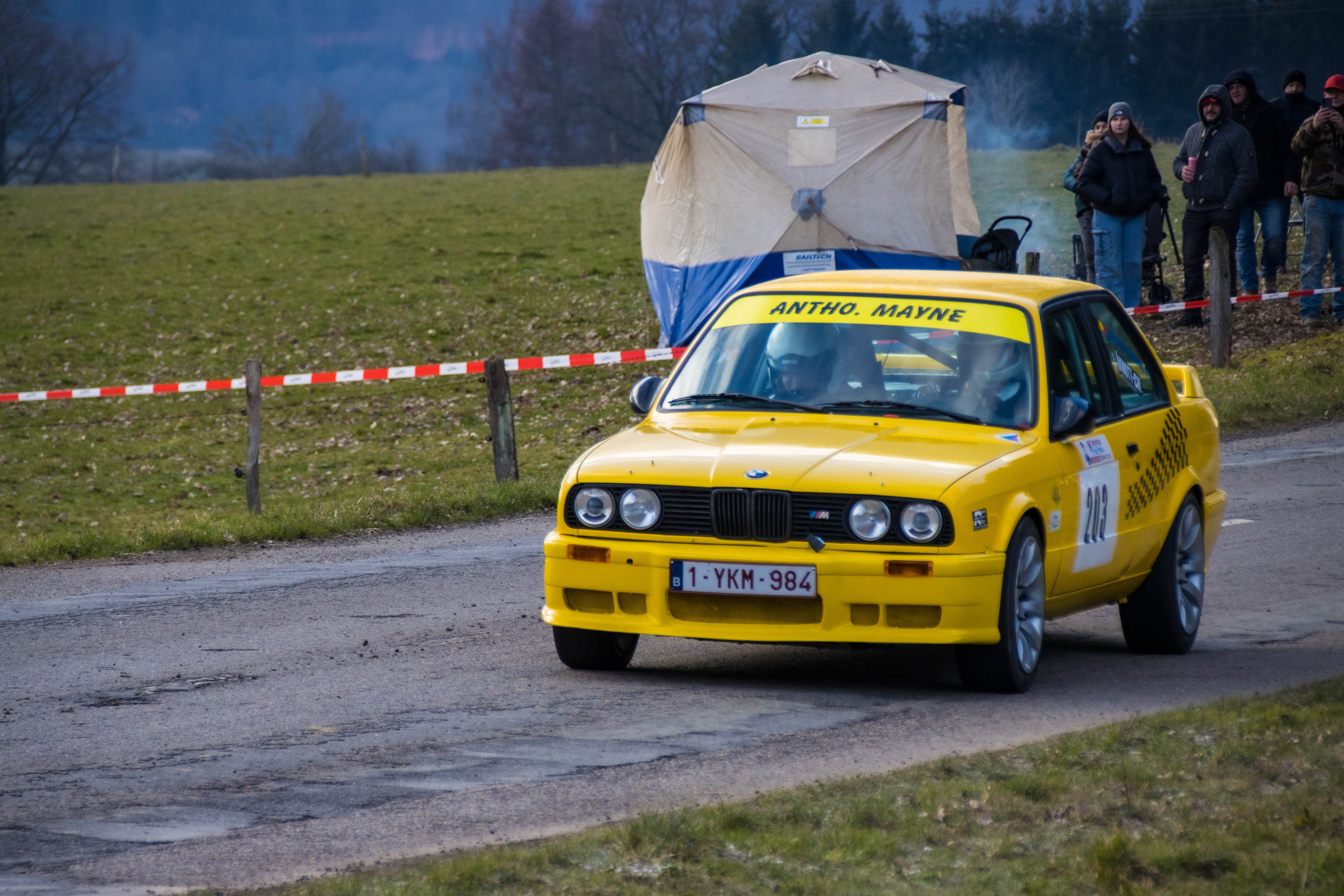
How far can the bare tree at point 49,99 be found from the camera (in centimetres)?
10350

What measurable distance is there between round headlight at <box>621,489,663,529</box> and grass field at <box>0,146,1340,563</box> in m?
6.04

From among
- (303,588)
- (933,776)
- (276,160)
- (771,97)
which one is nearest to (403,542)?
(303,588)

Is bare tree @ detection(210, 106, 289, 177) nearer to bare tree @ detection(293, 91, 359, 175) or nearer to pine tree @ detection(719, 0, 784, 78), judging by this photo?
bare tree @ detection(293, 91, 359, 175)

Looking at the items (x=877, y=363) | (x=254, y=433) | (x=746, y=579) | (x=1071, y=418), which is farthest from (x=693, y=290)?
(x=746, y=579)

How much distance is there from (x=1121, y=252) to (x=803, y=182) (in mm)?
4234

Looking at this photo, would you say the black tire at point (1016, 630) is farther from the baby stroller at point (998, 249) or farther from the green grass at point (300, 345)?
the baby stroller at point (998, 249)

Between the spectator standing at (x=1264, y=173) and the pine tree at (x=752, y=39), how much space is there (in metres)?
74.0

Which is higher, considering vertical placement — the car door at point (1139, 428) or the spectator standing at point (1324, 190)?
the spectator standing at point (1324, 190)

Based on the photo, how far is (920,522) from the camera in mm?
6691

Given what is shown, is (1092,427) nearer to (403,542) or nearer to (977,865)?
(977,865)

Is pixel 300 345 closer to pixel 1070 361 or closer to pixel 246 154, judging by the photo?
pixel 1070 361

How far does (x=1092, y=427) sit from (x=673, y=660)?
2110 millimetres

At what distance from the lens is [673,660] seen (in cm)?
787

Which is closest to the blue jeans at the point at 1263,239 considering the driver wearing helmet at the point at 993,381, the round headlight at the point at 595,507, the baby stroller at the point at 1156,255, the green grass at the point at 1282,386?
the baby stroller at the point at 1156,255
